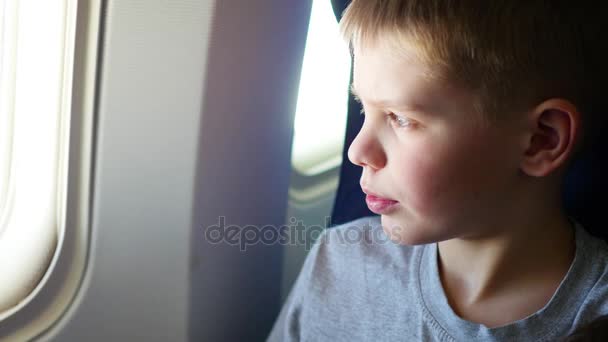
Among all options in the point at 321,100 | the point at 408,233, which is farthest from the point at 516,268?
the point at 321,100

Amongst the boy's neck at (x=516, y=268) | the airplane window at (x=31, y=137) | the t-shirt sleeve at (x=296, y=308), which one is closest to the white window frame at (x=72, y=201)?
the airplane window at (x=31, y=137)

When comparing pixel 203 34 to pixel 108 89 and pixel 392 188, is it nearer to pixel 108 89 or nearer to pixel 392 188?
pixel 108 89

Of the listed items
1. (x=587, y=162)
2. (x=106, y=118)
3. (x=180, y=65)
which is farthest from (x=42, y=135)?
(x=587, y=162)

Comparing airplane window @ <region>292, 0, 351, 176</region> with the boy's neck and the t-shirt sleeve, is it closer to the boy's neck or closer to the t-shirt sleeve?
the t-shirt sleeve

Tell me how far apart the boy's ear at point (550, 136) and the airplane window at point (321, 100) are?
417 millimetres

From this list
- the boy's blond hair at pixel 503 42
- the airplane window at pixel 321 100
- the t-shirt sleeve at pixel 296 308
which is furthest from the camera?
the airplane window at pixel 321 100

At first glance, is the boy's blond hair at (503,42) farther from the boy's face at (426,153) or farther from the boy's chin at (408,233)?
the boy's chin at (408,233)

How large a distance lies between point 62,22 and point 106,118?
0.46 feet

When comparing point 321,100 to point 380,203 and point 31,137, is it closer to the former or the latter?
point 380,203

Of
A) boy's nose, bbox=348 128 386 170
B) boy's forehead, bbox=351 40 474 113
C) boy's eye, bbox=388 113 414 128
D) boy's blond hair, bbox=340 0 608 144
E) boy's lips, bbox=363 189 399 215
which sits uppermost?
boy's blond hair, bbox=340 0 608 144

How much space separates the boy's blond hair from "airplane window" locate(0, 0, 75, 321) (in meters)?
0.44

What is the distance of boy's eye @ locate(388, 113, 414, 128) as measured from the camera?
2.43ft

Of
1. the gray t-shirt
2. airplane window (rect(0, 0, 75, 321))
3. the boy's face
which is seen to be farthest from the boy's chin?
airplane window (rect(0, 0, 75, 321))

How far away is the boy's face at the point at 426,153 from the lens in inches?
27.9
